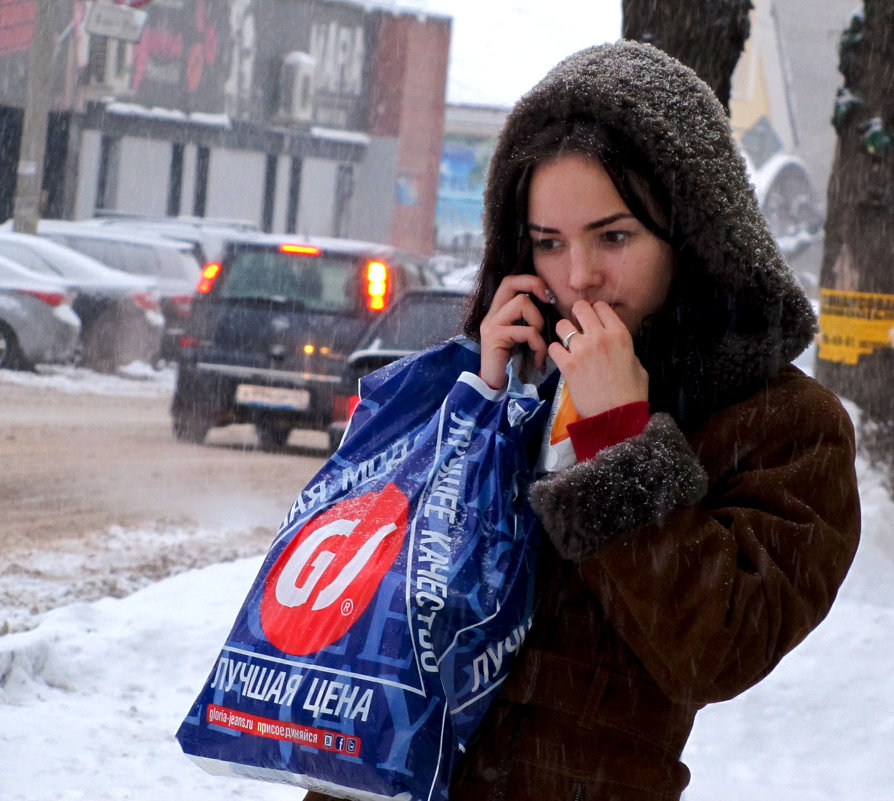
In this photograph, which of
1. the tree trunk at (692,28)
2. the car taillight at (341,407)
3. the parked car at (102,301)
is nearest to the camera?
the tree trunk at (692,28)

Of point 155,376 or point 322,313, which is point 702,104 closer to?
point 322,313

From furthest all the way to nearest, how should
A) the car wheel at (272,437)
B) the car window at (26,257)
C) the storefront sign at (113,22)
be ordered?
the storefront sign at (113,22) → the car window at (26,257) → the car wheel at (272,437)

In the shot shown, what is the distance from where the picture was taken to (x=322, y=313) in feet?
34.3

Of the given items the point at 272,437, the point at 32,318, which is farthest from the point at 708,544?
the point at 32,318

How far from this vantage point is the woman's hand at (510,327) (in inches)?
71.5

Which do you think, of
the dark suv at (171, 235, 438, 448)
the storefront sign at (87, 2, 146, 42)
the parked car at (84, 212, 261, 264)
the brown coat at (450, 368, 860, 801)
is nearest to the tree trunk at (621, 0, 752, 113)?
the brown coat at (450, 368, 860, 801)

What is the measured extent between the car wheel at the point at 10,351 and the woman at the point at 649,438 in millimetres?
13277

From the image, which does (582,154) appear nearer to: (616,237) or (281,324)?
(616,237)

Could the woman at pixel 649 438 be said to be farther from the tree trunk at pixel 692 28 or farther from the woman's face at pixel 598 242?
the tree trunk at pixel 692 28

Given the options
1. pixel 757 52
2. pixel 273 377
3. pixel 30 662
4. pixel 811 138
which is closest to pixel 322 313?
pixel 273 377

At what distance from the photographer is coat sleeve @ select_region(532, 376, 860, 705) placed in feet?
4.89

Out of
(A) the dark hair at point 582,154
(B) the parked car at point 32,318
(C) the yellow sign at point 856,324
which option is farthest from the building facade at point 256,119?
(A) the dark hair at point 582,154

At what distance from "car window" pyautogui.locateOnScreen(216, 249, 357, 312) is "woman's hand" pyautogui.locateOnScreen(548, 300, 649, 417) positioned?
8.89 m

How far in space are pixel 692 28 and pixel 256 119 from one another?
2916 centimetres
